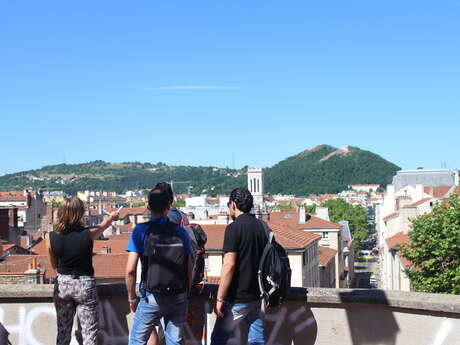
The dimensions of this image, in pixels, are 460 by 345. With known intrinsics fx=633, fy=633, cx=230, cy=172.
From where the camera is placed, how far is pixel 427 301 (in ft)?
21.4

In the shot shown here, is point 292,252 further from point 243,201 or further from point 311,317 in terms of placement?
point 243,201

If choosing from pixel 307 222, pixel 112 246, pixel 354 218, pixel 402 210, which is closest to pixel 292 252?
pixel 112 246

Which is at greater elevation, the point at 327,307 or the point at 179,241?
the point at 179,241

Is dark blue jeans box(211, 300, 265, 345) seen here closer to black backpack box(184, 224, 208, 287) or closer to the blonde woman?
black backpack box(184, 224, 208, 287)

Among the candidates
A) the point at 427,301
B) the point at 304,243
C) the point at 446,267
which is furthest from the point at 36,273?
the point at 304,243

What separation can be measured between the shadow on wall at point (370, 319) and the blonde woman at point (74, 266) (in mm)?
2692

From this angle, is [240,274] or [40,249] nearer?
[240,274]

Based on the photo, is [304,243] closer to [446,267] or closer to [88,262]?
[446,267]

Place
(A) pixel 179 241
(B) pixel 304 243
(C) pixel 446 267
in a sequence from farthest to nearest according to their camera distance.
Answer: (B) pixel 304 243
(C) pixel 446 267
(A) pixel 179 241

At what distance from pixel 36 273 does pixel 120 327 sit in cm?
1237

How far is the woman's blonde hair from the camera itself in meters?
6.41

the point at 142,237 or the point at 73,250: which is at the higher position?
the point at 142,237

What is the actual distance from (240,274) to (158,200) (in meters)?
1.08

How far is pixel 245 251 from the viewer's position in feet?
20.2
